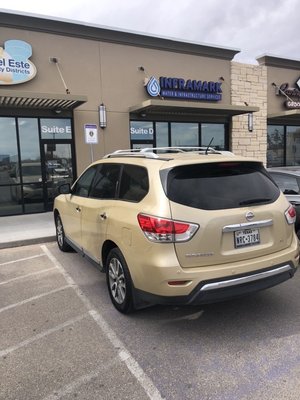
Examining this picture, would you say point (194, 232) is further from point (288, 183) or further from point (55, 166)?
point (55, 166)

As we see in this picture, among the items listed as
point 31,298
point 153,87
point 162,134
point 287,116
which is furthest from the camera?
point 287,116

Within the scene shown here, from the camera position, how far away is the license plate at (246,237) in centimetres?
355

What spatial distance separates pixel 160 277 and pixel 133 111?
10027 millimetres

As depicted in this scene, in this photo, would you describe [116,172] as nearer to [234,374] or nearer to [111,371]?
[111,371]

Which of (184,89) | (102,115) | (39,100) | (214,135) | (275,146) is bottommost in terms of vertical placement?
(275,146)

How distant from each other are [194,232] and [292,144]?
51.8 feet

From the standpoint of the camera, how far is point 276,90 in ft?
53.1

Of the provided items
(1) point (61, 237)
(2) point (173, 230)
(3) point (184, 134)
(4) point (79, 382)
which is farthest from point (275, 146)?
(4) point (79, 382)

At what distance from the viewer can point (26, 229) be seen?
9125 millimetres

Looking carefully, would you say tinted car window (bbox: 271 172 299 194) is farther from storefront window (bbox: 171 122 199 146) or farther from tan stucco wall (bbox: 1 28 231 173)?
storefront window (bbox: 171 122 199 146)

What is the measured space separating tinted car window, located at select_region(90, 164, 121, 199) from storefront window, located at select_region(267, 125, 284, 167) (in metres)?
13.1

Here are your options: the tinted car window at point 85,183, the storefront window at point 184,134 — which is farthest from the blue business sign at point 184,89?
the tinted car window at point 85,183

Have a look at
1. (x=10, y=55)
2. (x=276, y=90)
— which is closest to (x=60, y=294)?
(x=10, y=55)

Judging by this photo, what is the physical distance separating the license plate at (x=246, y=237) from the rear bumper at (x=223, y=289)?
30 centimetres
